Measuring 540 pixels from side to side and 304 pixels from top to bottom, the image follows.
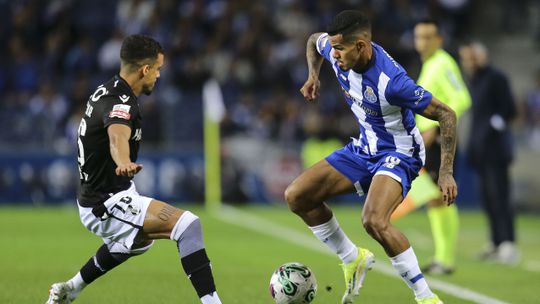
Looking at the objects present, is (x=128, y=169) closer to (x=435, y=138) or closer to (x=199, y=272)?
(x=199, y=272)

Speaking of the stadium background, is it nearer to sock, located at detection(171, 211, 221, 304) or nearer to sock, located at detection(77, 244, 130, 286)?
sock, located at detection(77, 244, 130, 286)

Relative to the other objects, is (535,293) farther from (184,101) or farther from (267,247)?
(184,101)

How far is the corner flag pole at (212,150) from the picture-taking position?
63.5ft

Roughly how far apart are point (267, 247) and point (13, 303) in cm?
560

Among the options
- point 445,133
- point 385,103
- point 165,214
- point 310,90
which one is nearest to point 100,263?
point 165,214

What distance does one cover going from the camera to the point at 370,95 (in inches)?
286

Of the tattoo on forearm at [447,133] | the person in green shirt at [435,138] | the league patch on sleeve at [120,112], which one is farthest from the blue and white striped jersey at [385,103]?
the person in green shirt at [435,138]

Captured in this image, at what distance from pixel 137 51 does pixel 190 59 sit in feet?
49.0

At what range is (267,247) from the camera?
41.8ft

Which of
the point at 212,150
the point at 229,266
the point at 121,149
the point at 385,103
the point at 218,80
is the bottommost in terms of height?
the point at 229,266

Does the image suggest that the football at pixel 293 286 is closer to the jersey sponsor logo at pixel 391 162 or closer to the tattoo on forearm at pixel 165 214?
the jersey sponsor logo at pixel 391 162

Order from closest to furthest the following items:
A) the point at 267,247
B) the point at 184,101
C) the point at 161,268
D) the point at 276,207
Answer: the point at 161,268
the point at 267,247
the point at 276,207
the point at 184,101

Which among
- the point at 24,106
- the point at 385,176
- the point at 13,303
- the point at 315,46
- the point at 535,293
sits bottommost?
the point at 535,293

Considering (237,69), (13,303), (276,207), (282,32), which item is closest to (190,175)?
(276,207)
